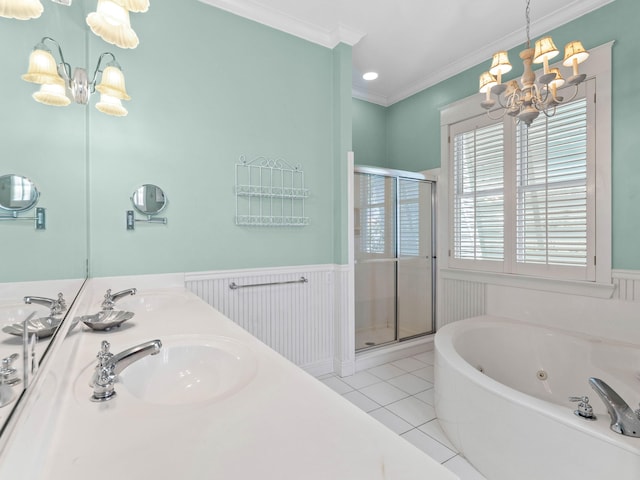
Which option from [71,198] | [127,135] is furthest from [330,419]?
[127,135]

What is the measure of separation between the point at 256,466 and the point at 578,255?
8.93 ft

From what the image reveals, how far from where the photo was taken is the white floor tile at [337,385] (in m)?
2.54

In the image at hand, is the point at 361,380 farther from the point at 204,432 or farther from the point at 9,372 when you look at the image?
the point at 9,372

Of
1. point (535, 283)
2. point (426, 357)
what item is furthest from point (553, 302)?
point (426, 357)

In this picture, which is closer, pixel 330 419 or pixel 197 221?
pixel 330 419

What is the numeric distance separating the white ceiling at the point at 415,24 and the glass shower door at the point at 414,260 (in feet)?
3.83

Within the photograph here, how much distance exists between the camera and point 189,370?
3.48 feet

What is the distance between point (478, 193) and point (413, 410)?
1.98 meters

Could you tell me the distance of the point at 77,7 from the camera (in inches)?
54.6

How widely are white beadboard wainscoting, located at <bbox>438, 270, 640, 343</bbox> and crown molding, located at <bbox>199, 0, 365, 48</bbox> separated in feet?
7.84

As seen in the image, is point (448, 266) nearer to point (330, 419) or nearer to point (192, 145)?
point (192, 145)

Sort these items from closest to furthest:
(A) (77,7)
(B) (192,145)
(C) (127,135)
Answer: (A) (77,7), (C) (127,135), (B) (192,145)

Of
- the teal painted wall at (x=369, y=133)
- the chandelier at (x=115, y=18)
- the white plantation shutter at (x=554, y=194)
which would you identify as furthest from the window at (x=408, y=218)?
the chandelier at (x=115, y=18)

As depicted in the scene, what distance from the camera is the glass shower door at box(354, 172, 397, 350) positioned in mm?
3141
